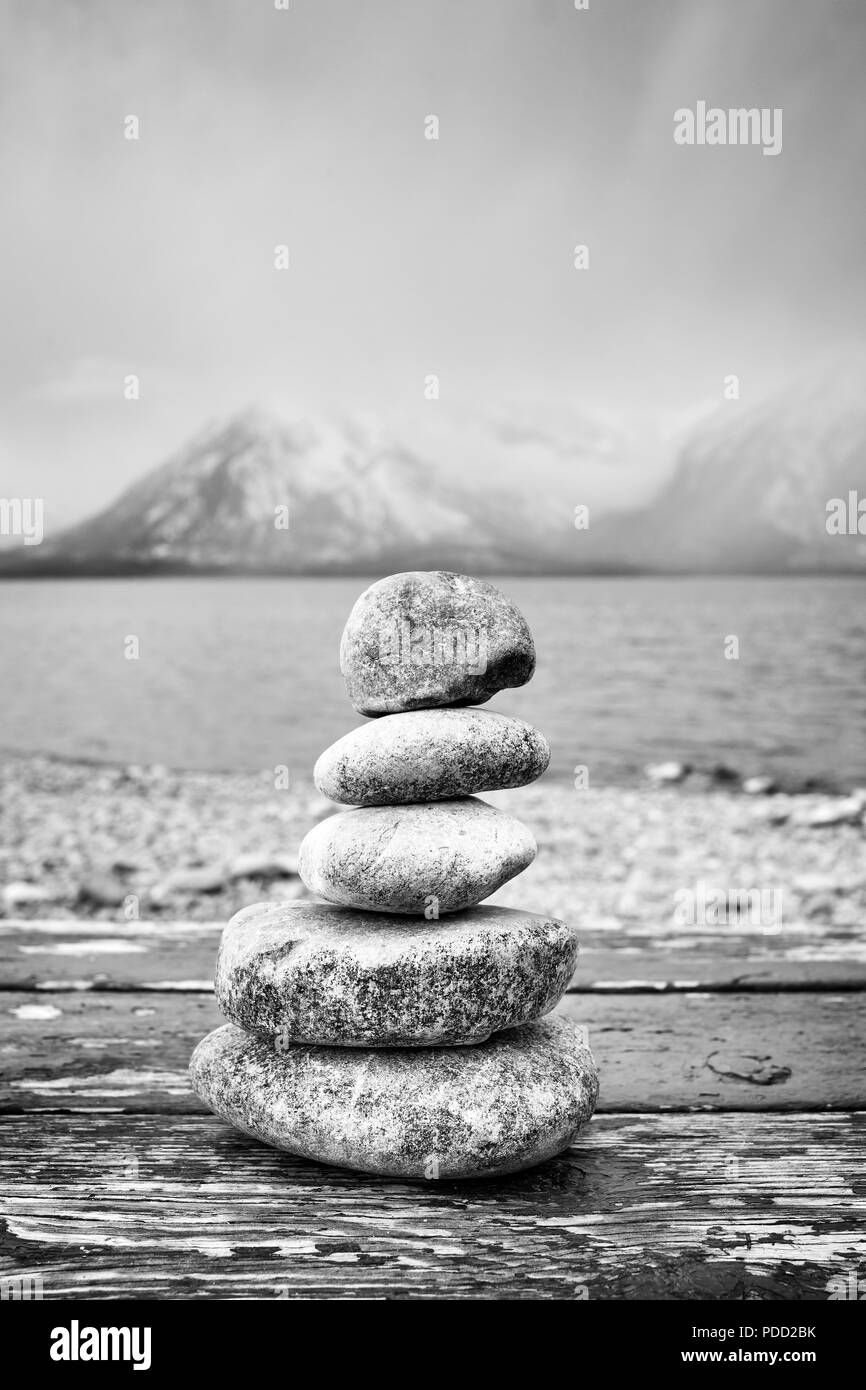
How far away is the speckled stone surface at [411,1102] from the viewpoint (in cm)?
238

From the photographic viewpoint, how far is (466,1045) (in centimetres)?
259

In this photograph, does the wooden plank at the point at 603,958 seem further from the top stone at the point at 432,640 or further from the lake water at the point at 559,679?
the lake water at the point at 559,679

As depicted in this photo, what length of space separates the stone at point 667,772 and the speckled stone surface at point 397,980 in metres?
9.13

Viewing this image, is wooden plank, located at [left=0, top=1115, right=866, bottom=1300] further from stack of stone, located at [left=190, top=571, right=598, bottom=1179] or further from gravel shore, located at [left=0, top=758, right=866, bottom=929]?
gravel shore, located at [left=0, top=758, right=866, bottom=929]

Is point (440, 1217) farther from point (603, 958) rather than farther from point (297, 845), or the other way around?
point (297, 845)

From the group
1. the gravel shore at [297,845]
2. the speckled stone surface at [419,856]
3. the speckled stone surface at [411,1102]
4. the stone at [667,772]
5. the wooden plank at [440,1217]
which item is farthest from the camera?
the stone at [667,772]

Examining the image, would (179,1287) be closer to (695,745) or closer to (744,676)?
(695,745)

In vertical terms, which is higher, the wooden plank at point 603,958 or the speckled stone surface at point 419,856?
the speckled stone surface at point 419,856

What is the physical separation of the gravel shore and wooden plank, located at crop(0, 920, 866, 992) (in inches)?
88.3

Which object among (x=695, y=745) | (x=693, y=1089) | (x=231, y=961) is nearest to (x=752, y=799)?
(x=695, y=745)

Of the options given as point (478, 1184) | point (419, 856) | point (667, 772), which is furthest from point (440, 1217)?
point (667, 772)

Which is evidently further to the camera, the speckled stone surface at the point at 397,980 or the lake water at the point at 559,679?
the lake water at the point at 559,679

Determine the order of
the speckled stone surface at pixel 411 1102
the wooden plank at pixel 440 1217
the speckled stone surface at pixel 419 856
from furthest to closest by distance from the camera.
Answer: the speckled stone surface at pixel 419 856
the speckled stone surface at pixel 411 1102
the wooden plank at pixel 440 1217

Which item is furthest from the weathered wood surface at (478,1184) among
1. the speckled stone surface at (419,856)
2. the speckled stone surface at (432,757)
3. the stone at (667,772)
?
the stone at (667,772)
